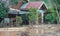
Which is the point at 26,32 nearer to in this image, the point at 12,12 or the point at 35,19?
the point at 35,19

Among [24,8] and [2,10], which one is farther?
[24,8]

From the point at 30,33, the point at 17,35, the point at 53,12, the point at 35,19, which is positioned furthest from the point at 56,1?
the point at 17,35

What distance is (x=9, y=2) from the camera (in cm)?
1914

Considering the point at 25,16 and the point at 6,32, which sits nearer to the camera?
the point at 6,32

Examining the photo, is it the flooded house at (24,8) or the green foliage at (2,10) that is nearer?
the green foliage at (2,10)

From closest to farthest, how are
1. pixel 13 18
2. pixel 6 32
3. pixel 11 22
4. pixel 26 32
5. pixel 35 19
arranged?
1. pixel 6 32
2. pixel 26 32
3. pixel 35 19
4. pixel 11 22
5. pixel 13 18

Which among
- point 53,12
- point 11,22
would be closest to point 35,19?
point 11,22

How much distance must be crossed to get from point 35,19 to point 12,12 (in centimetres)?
350

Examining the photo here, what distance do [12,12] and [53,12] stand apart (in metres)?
4.36

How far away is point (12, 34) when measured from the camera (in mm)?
9016

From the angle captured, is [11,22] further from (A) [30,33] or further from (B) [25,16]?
(A) [30,33]

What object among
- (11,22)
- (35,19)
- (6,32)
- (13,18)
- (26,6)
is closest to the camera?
(6,32)

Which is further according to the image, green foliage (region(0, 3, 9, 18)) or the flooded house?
the flooded house

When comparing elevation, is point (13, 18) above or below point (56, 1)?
below
